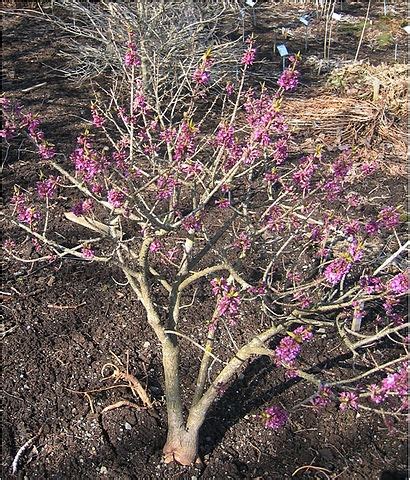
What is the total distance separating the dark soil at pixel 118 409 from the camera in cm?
264

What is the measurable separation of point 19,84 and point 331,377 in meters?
4.82

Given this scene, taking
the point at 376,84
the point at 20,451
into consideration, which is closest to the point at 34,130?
the point at 20,451

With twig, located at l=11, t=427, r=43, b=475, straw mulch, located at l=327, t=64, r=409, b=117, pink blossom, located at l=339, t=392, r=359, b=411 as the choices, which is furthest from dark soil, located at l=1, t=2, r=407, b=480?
straw mulch, located at l=327, t=64, r=409, b=117

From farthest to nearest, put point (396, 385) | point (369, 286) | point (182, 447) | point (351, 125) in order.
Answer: point (351, 125) → point (182, 447) → point (369, 286) → point (396, 385)

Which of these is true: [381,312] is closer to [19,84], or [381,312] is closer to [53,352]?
[53,352]

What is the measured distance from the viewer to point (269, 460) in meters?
2.68

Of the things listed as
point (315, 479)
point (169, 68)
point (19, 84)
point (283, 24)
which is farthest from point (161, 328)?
point (283, 24)

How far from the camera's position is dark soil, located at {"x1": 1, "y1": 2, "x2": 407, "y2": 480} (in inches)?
104

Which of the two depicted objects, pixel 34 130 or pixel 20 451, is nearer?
pixel 34 130

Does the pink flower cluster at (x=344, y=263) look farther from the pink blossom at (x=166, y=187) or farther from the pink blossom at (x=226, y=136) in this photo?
the pink blossom at (x=166, y=187)

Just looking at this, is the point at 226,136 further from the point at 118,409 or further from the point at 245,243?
the point at 118,409

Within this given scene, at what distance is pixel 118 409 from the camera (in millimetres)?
2844

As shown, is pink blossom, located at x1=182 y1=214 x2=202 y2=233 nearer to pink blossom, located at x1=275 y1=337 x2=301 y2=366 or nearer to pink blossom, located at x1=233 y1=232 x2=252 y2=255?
pink blossom, located at x1=233 y1=232 x2=252 y2=255

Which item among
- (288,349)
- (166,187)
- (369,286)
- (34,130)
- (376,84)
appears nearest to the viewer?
(288,349)
